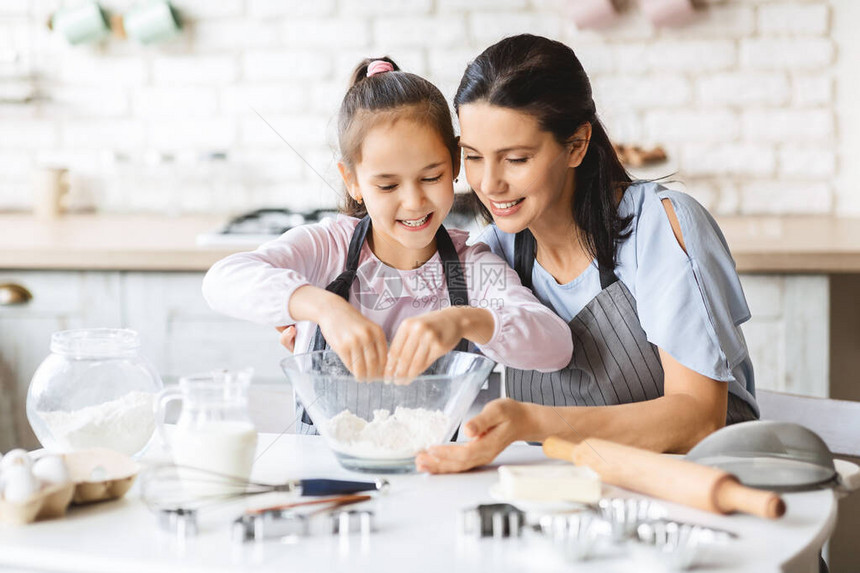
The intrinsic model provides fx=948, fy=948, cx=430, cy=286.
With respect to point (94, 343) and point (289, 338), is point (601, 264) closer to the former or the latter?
point (289, 338)

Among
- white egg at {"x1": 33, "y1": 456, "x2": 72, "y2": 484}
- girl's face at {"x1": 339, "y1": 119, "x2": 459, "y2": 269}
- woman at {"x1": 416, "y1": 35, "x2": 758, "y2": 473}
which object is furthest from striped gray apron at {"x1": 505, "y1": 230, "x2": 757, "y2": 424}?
white egg at {"x1": 33, "y1": 456, "x2": 72, "y2": 484}

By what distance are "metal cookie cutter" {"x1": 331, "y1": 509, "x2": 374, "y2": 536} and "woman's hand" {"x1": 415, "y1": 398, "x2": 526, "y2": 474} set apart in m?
0.18

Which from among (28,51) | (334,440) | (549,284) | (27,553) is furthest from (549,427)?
(28,51)

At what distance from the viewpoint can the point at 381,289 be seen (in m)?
1.50

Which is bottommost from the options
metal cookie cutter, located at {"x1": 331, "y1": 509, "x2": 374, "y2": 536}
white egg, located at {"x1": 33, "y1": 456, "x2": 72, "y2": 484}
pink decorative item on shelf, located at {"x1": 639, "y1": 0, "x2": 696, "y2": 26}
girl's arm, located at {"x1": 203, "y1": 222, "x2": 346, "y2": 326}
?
metal cookie cutter, located at {"x1": 331, "y1": 509, "x2": 374, "y2": 536}

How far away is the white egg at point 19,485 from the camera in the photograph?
938 mm

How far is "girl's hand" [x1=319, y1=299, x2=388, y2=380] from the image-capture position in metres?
1.05

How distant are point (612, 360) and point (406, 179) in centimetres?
41

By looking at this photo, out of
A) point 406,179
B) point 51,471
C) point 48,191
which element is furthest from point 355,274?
point 48,191

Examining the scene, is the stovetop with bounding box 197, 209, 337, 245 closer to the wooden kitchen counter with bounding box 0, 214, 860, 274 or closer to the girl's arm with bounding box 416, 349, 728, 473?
the wooden kitchen counter with bounding box 0, 214, 860, 274

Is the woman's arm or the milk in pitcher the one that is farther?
the woman's arm

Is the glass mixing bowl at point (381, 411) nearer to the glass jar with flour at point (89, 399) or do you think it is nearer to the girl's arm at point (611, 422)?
the girl's arm at point (611, 422)

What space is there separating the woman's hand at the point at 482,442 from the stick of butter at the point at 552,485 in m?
0.11

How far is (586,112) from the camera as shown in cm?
140
